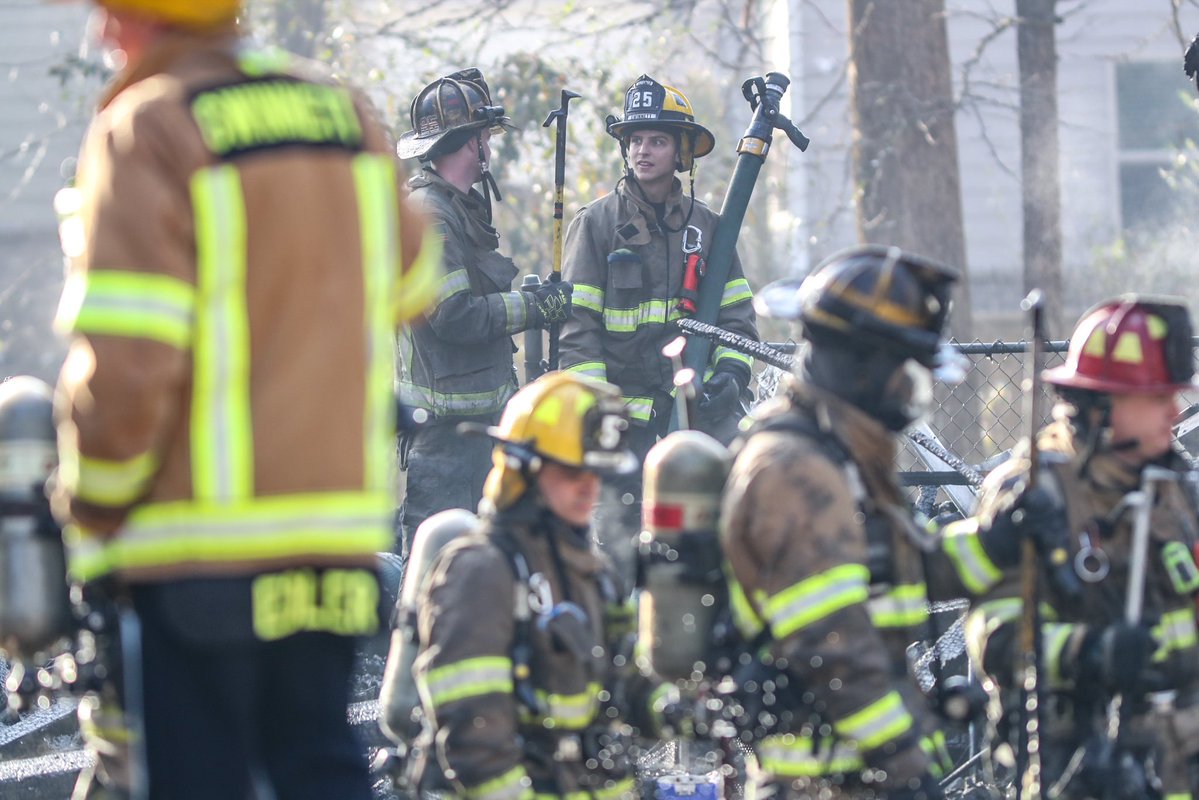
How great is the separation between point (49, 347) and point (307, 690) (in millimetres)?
17556

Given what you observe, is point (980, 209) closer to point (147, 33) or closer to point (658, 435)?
point (658, 435)

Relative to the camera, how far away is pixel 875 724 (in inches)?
156

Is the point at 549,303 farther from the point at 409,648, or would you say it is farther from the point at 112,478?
the point at 112,478

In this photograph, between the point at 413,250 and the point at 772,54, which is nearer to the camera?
the point at 413,250

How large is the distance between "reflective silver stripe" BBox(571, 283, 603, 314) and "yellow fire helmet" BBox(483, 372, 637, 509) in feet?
11.9

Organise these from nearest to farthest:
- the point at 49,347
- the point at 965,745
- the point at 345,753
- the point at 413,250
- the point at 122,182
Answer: the point at 122,182, the point at 345,753, the point at 413,250, the point at 965,745, the point at 49,347

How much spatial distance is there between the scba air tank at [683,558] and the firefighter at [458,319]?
3.60 m

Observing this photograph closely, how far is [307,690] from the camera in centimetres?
340

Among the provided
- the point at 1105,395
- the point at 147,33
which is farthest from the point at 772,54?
the point at 147,33

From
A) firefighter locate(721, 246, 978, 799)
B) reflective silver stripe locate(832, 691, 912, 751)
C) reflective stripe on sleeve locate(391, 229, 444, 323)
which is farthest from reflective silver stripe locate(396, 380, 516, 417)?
reflective silver stripe locate(832, 691, 912, 751)

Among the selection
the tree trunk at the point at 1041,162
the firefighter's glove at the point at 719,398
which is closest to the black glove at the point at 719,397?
the firefighter's glove at the point at 719,398

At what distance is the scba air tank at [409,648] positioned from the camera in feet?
15.7

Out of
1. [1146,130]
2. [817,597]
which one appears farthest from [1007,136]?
[817,597]

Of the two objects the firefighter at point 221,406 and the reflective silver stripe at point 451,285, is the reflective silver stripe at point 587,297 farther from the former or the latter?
the firefighter at point 221,406
